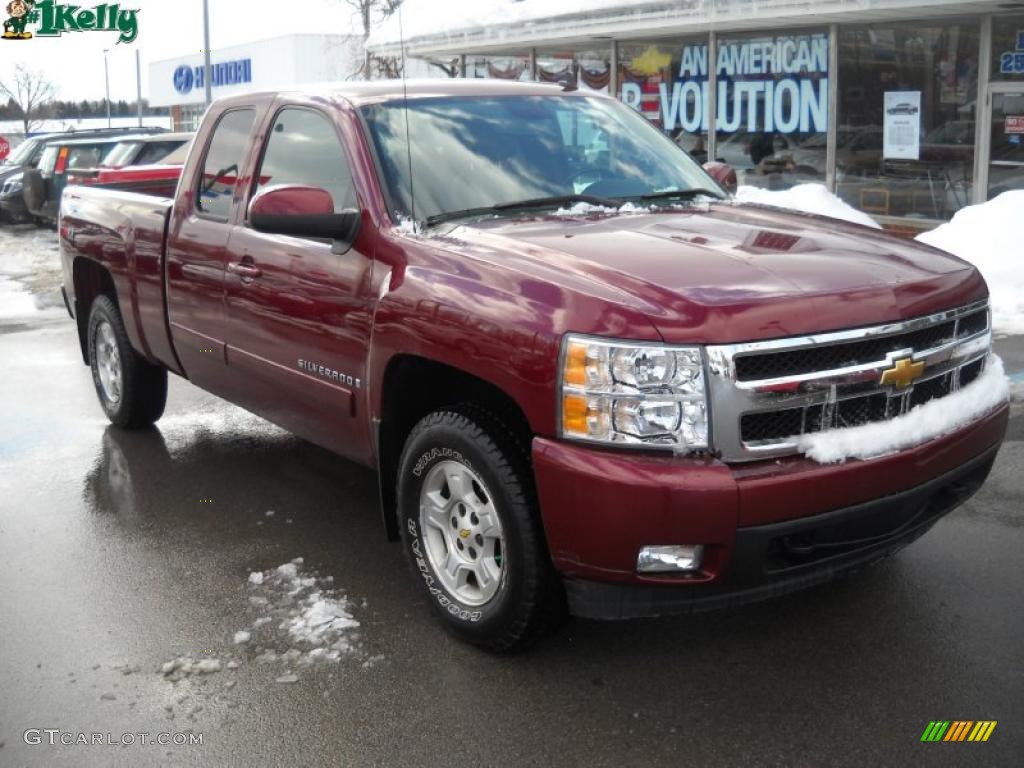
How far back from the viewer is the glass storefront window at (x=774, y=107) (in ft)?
51.8

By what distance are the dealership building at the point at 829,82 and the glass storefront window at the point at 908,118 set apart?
17 mm

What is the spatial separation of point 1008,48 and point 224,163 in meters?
11.2

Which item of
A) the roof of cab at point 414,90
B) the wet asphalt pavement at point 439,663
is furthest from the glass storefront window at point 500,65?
the wet asphalt pavement at point 439,663

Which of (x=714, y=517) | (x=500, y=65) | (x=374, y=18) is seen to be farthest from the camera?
(x=374, y=18)

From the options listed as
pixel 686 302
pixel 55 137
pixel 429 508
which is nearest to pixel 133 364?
pixel 429 508

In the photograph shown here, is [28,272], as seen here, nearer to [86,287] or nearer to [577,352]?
[86,287]

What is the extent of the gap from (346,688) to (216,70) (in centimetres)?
4528

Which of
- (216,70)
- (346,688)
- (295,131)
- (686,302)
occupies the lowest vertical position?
(346,688)

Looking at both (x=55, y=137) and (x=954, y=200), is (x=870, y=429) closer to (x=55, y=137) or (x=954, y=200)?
(x=954, y=200)

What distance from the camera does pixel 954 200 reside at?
14484mm

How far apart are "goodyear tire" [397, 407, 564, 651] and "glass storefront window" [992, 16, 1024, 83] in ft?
39.1

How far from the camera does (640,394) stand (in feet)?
10.7

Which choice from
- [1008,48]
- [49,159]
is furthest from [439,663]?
[49,159]

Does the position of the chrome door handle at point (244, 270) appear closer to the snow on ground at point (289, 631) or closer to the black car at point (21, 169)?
the snow on ground at point (289, 631)
